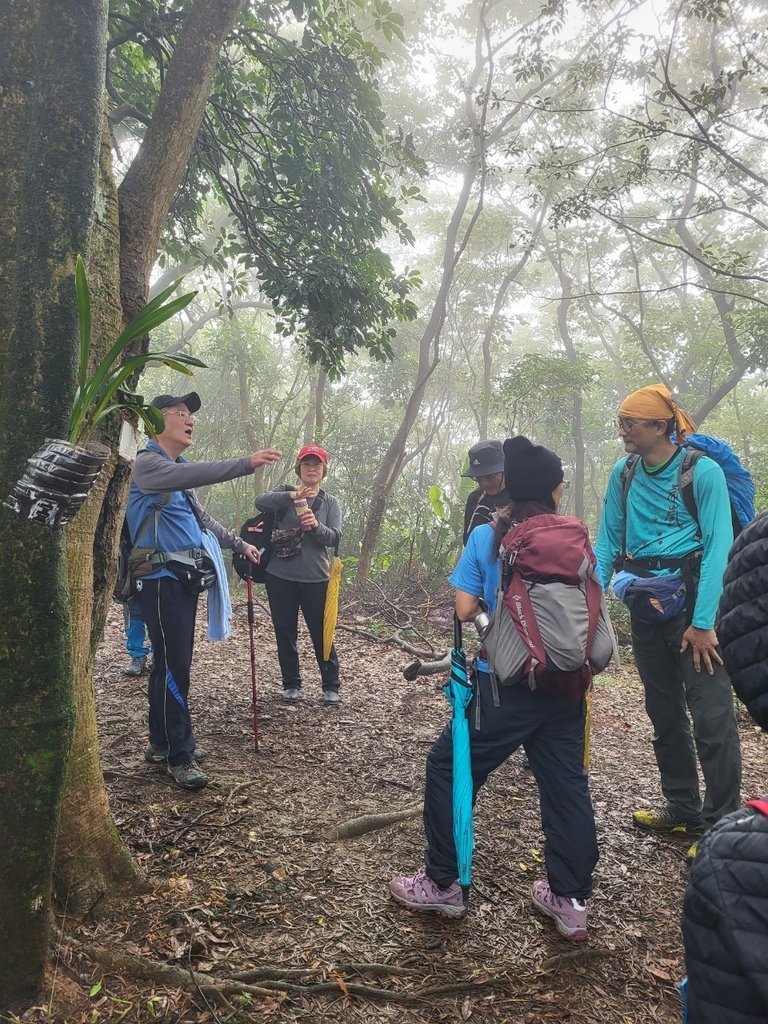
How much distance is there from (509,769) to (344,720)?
1380 mm

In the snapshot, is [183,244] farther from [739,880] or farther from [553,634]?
[739,880]

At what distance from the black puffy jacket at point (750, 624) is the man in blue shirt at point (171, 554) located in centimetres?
255

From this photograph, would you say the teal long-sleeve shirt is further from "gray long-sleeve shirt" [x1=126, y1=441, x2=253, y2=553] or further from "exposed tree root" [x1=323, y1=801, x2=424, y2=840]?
"gray long-sleeve shirt" [x1=126, y1=441, x2=253, y2=553]

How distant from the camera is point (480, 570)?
2590 mm

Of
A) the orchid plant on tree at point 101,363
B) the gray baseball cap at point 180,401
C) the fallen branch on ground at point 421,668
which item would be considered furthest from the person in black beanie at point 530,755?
the gray baseball cap at point 180,401

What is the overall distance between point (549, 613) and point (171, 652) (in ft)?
7.03

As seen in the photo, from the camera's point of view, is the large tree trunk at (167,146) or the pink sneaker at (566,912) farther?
the large tree trunk at (167,146)

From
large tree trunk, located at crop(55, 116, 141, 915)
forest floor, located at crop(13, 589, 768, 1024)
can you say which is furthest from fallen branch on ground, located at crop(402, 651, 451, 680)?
large tree trunk, located at crop(55, 116, 141, 915)

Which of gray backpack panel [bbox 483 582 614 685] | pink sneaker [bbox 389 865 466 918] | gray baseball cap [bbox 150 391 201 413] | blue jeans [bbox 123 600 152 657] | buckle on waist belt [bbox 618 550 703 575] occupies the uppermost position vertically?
gray baseball cap [bbox 150 391 201 413]

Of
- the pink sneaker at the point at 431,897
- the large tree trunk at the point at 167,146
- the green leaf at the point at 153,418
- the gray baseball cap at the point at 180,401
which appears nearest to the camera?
the green leaf at the point at 153,418

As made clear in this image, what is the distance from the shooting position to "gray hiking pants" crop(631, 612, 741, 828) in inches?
114

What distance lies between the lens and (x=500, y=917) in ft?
8.29

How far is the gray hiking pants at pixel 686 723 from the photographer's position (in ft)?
9.53

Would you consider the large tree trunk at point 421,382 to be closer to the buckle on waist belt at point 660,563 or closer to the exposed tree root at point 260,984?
the buckle on waist belt at point 660,563
